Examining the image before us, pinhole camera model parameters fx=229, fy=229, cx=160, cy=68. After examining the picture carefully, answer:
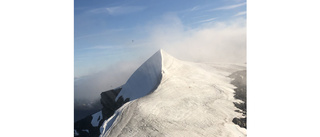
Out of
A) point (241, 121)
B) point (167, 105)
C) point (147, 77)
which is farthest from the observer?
point (147, 77)

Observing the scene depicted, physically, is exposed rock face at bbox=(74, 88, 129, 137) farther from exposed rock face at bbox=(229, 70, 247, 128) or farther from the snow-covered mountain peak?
exposed rock face at bbox=(229, 70, 247, 128)

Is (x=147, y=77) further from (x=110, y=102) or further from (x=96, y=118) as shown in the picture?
(x=96, y=118)

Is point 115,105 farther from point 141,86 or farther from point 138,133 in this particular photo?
point 138,133

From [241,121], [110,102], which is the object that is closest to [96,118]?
[110,102]

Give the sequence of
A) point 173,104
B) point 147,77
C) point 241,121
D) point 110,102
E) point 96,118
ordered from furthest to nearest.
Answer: point 147,77 < point 110,102 < point 96,118 < point 173,104 < point 241,121

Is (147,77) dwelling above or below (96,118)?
above

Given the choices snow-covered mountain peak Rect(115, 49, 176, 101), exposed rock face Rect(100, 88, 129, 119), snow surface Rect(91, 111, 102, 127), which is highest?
snow-covered mountain peak Rect(115, 49, 176, 101)

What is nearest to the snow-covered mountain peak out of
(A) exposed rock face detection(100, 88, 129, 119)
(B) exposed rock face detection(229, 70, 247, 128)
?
(A) exposed rock face detection(100, 88, 129, 119)

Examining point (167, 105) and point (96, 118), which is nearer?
point (167, 105)
